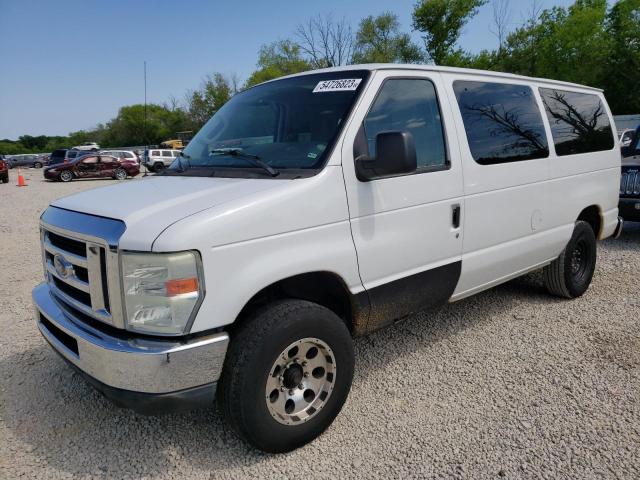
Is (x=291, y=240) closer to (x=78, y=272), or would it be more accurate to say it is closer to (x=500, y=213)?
(x=78, y=272)

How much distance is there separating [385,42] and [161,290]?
4481cm

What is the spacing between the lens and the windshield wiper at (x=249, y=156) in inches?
104

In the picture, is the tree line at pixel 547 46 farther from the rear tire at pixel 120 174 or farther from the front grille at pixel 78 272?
the front grille at pixel 78 272

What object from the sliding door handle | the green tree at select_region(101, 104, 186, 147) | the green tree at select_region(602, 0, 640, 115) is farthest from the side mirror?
the green tree at select_region(101, 104, 186, 147)

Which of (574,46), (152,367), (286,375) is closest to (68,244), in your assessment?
(152,367)

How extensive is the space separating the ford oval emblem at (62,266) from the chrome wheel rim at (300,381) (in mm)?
1239

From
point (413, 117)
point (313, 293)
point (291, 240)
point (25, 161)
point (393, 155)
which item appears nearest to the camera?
point (291, 240)

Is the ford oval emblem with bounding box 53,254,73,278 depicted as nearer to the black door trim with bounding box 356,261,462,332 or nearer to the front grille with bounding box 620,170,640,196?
the black door trim with bounding box 356,261,462,332

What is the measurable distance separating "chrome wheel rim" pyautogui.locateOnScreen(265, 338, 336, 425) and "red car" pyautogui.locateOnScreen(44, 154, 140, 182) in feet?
89.0

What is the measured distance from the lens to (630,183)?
738 cm

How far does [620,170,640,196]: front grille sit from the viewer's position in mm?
7293

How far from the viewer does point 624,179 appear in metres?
7.45

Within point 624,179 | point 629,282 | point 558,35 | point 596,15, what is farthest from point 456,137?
point 596,15

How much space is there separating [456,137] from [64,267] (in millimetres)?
2633
